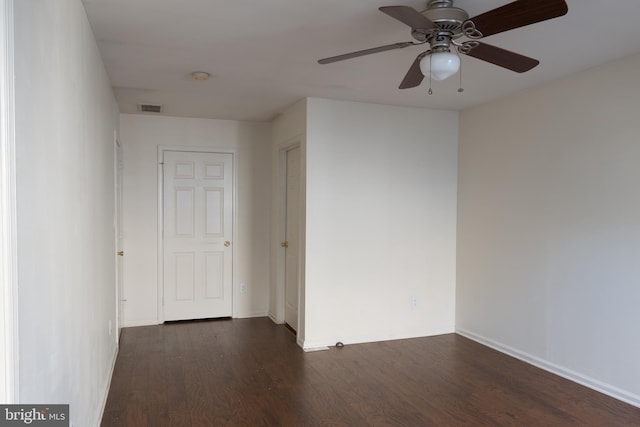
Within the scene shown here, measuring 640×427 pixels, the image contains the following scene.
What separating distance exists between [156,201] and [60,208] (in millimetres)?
3602

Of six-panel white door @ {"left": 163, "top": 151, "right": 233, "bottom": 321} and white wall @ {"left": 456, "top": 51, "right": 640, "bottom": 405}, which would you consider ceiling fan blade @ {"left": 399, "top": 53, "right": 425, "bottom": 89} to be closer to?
white wall @ {"left": 456, "top": 51, "right": 640, "bottom": 405}

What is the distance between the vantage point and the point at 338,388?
345 cm

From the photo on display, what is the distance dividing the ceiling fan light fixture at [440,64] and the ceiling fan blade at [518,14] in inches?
7.2

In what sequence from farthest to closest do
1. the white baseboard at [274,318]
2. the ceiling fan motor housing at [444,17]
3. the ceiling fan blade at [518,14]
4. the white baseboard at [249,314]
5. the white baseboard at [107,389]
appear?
the white baseboard at [249,314] < the white baseboard at [274,318] < the white baseboard at [107,389] < the ceiling fan motor housing at [444,17] < the ceiling fan blade at [518,14]

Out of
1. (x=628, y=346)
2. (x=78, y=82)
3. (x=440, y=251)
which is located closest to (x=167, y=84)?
(x=78, y=82)

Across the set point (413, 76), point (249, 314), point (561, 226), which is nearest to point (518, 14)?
point (413, 76)

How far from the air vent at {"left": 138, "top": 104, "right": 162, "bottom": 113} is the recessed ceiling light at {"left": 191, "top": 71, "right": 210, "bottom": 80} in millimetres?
1250

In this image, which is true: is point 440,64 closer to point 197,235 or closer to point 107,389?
point 107,389

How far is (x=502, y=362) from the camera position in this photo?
158 inches

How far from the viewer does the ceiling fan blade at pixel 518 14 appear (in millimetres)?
1838

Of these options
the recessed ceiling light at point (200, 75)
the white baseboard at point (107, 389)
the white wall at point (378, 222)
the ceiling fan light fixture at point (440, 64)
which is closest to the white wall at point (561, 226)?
the white wall at point (378, 222)

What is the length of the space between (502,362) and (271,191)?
3.16 metres

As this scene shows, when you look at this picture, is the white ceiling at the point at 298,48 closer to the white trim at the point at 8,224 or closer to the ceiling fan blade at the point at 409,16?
the ceiling fan blade at the point at 409,16

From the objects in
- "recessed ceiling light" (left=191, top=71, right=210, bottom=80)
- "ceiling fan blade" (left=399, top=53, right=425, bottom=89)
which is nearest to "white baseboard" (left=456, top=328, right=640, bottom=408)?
"ceiling fan blade" (left=399, top=53, right=425, bottom=89)
